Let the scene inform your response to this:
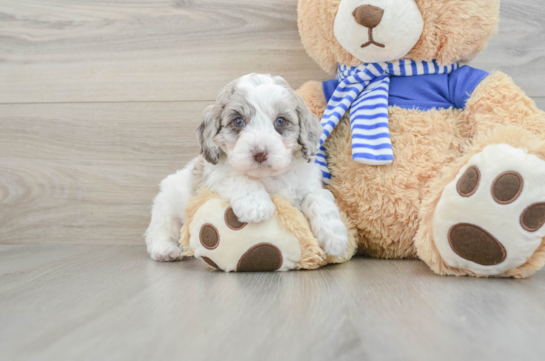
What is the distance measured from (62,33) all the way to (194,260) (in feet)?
3.92

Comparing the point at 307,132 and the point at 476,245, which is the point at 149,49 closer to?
the point at 307,132

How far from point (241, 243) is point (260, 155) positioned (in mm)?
238

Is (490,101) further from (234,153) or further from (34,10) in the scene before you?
(34,10)

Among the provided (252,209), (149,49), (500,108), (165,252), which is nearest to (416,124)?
(500,108)

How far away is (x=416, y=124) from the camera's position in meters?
1.33

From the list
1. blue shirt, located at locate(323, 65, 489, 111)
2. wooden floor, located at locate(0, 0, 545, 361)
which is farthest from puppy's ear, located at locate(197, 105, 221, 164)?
blue shirt, located at locate(323, 65, 489, 111)

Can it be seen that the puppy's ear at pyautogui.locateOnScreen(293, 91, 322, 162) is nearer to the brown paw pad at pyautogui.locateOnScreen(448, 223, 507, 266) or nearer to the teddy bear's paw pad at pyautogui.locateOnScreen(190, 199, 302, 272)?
the teddy bear's paw pad at pyautogui.locateOnScreen(190, 199, 302, 272)

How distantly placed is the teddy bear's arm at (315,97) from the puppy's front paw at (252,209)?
1.61 feet

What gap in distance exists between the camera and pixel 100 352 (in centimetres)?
64

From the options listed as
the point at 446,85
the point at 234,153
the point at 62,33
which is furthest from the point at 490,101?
the point at 62,33

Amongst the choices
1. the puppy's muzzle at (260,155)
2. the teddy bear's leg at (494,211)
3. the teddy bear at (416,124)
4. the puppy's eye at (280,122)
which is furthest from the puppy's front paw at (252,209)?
the teddy bear's leg at (494,211)

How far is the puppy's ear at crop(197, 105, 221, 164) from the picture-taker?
1224 millimetres

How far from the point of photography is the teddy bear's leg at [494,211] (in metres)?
0.96

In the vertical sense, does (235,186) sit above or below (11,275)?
above
